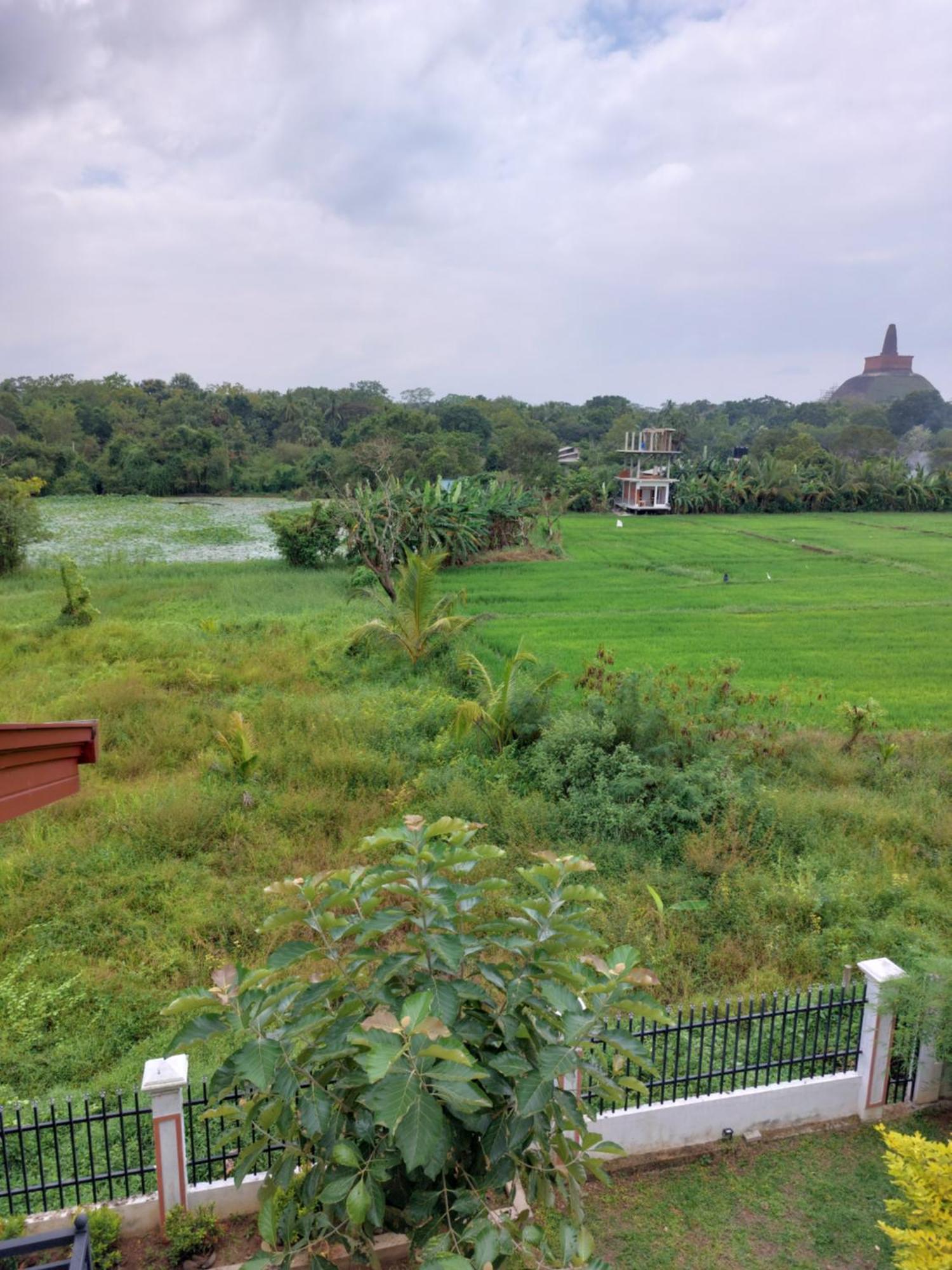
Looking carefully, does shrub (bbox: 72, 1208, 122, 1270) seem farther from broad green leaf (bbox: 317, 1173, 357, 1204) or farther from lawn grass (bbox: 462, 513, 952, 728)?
lawn grass (bbox: 462, 513, 952, 728)

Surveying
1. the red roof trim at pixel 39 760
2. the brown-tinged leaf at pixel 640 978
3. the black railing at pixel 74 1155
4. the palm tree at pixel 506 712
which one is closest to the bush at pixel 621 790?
the palm tree at pixel 506 712

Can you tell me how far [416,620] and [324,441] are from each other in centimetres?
5033

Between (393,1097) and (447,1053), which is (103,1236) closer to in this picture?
(393,1097)

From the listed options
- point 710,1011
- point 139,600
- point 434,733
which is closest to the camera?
point 710,1011

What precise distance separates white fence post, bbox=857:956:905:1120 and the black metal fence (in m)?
0.10

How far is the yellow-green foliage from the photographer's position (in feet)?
10.7

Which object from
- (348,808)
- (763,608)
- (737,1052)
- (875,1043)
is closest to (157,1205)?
(737,1052)

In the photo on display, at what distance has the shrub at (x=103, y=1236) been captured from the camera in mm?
3871

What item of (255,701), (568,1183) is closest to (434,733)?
(255,701)

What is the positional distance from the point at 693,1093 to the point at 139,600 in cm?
1828

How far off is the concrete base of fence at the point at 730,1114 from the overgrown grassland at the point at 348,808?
1.13 metres

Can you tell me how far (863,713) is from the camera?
34.4 feet

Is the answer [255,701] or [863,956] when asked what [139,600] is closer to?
[255,701]

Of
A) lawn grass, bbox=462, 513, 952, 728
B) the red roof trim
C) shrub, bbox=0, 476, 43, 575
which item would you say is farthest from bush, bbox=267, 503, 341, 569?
the red roof trim
